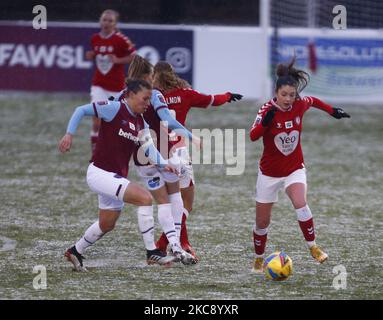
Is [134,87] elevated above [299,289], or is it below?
above

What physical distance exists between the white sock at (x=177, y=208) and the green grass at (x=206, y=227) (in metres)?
0.36

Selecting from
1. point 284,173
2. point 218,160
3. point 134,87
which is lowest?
point 218,160

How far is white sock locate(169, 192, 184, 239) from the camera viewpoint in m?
8.82

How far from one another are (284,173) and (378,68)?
44.8 feet

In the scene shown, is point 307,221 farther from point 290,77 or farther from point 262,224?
point 290,77

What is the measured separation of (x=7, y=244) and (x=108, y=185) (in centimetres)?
169

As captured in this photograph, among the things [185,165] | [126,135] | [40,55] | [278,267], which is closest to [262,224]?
[278,267]

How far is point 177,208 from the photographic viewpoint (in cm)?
882

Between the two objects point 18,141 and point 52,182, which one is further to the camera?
point 18,141

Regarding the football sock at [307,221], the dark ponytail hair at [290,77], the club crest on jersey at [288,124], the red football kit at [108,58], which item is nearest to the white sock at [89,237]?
the football sock at [307,221]

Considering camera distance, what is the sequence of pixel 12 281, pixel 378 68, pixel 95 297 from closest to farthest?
pixel 95 297 < pixel 12 281 < pixel 378 68
